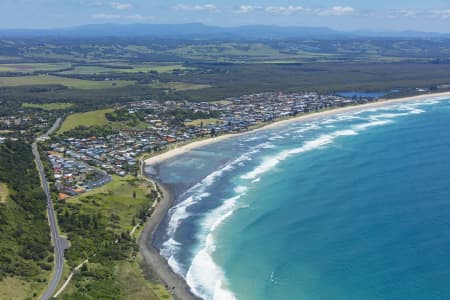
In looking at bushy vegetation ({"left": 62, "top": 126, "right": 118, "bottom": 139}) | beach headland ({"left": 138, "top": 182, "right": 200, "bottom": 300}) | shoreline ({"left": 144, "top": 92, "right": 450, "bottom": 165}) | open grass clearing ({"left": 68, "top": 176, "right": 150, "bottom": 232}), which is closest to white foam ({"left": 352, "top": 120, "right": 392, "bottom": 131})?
shoreline ({"left": 144, "top": 92, "right": 450, "bottom": 165})

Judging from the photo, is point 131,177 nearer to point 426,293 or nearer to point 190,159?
point 190,159

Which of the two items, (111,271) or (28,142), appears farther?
(28,142)

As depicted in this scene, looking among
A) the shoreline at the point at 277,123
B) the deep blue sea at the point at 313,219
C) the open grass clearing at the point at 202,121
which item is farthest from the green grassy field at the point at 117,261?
the open grass clearing at the point at 202,121

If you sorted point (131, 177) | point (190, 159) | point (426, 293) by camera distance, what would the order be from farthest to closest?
1. point (190, 159)
2. point (131, 177)
3. point (426, 293)

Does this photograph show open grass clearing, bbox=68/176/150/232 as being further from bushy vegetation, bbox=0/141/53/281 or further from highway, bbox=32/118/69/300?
bushy vegetation, bbox=0/141/53/281

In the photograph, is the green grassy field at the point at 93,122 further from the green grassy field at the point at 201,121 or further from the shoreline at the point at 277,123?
the shoreline at the point at 277,123


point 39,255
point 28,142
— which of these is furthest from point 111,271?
point 28,142

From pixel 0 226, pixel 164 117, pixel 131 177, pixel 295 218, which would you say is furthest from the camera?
pixel 164 117
